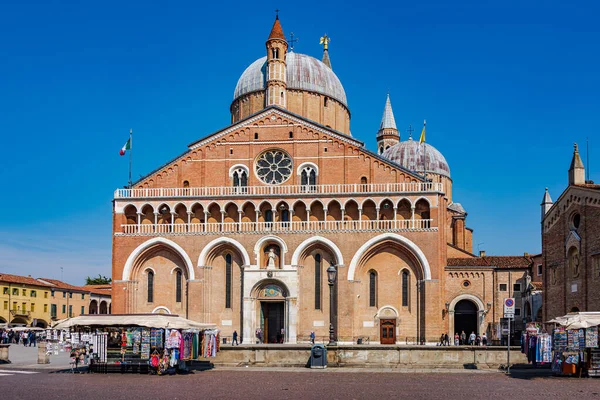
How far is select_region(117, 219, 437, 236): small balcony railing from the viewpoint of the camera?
46.1 m

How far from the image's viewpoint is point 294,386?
21625 mm

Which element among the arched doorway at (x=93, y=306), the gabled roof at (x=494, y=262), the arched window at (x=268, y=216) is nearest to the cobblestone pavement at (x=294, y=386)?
the arched window at (x=268, y=216)

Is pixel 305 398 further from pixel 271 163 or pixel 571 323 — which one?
pixel 271 163

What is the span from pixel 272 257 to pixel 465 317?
13.9 m

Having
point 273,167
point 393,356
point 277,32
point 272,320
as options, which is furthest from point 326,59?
point 393,356

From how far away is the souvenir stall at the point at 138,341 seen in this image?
2623cm

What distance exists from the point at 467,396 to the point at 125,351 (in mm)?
13189

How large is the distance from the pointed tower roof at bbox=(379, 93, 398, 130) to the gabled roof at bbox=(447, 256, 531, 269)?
30647 millimetres

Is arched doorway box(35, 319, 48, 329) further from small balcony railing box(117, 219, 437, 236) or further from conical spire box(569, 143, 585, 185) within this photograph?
conical spire box(569, 143, 585, 185)

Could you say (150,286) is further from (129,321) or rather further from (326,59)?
(326,59)

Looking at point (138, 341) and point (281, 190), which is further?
point (281, 190)

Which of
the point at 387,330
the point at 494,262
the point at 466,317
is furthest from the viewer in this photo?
the point at 494,262

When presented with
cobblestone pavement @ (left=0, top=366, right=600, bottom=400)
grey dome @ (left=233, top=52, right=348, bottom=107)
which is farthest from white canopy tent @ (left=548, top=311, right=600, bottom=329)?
grey dome @ (left=233, top=52, right=348, bottom=107)

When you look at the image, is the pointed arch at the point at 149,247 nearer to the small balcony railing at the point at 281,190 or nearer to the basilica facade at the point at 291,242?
the basilica facade at the point at 291,242
